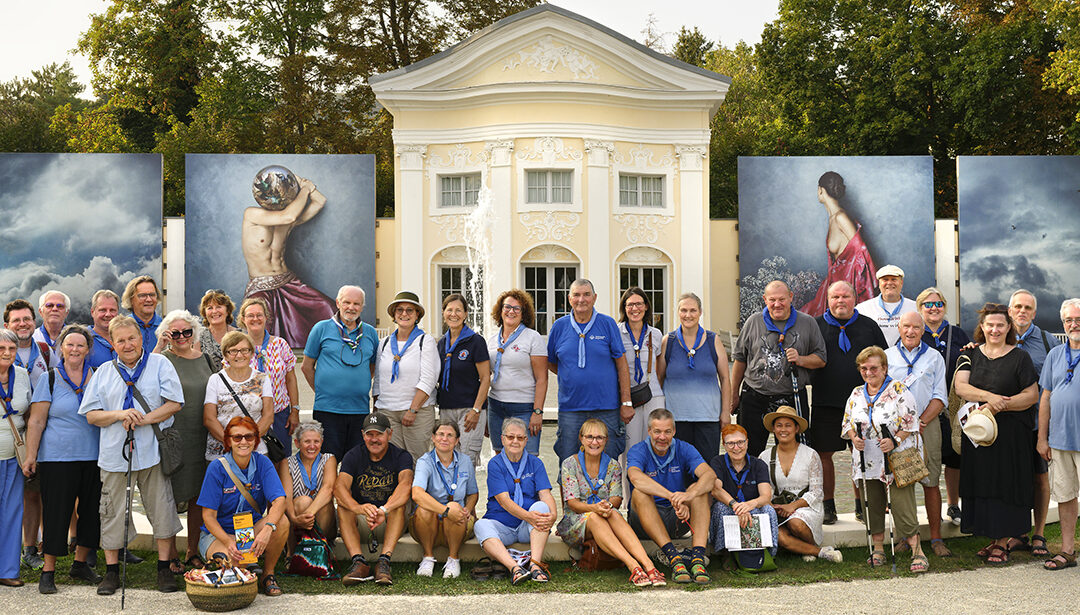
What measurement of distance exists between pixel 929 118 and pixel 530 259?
16.1m

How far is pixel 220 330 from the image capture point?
22.5 feet

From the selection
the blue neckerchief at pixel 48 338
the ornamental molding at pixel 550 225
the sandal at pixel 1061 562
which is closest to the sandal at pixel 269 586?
the blue neckerchief at pixel 48 338

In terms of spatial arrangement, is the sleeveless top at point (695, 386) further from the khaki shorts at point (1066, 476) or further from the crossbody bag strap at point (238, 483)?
the crossbody bag strap at point (238, 483)

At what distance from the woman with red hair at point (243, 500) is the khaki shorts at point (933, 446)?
4283mm

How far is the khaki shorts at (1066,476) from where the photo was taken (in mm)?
6301

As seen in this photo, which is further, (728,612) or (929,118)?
(929,118)

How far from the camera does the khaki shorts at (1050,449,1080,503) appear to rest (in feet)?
20.7

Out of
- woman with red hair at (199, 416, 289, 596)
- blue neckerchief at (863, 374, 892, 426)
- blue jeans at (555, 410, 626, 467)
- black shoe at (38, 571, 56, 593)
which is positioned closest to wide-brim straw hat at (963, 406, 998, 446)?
blue neckerchief at (863, 374, 892, 426)

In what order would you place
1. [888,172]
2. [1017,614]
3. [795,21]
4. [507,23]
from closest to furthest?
1. [1017,614]
2. [507,23]
3. [888,172]
4. [795,21]

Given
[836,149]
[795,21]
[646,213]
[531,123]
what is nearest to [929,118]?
[836,149]

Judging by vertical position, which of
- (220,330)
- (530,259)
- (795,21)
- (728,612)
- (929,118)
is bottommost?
(728,612)

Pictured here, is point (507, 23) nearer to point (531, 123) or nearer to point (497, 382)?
point (531, 123)

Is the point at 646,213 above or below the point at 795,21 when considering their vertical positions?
below

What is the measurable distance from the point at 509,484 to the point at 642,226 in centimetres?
1766
